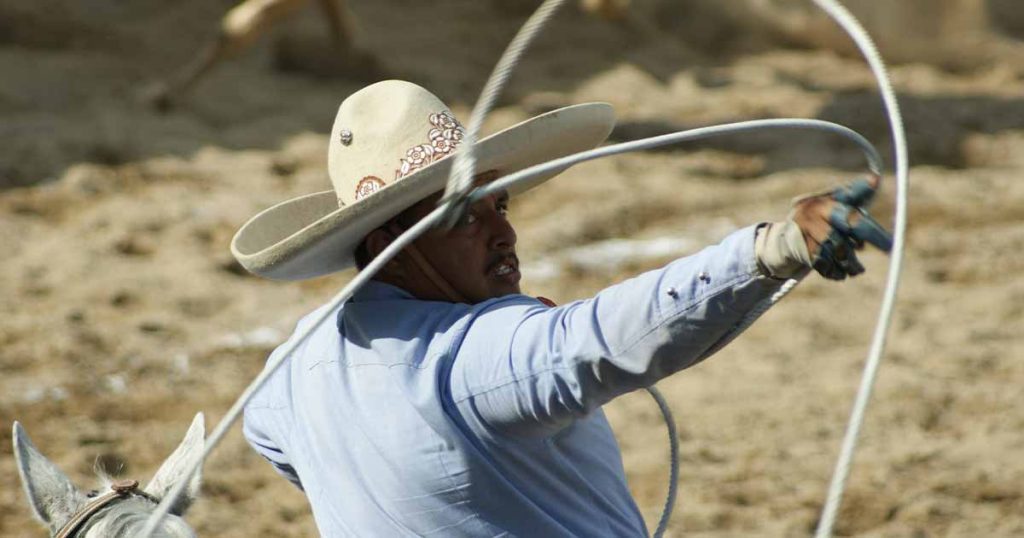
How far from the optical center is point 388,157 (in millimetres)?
2266

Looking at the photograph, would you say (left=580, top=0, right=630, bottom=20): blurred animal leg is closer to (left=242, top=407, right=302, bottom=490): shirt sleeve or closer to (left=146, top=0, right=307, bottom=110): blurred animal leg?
(left=146, top=0, right=307, bottom=110): blurred animal leg

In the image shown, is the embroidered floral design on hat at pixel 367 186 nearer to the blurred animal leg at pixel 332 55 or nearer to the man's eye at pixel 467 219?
the man's eye at pixel 467 219

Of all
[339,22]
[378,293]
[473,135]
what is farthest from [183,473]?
[339,22]

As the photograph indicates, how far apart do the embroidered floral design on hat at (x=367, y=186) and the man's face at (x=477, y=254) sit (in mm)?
113

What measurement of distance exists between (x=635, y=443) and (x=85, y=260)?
90.7 inches

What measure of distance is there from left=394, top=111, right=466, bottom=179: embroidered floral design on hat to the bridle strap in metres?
0.63

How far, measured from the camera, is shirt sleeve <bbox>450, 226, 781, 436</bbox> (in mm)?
1785

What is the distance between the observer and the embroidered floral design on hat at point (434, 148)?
2.25m

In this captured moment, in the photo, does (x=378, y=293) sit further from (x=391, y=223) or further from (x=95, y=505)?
(x=95, y=505)

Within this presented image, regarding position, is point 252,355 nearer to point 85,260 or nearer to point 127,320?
point 127,320

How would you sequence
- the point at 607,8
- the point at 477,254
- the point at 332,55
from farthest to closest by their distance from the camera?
the point at 607,8 → the point at 332,55 → the point at 477,254

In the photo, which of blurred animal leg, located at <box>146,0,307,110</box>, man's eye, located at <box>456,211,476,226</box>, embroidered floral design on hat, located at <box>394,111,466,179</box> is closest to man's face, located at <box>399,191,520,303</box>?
man's eye, located at <box>456,211,476,226</box>

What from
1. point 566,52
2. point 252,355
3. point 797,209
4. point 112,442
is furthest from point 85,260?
point 797,209

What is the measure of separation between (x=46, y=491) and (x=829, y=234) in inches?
51.5
